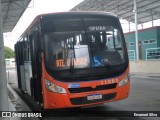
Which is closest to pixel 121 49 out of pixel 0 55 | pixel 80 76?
pixel 80 76

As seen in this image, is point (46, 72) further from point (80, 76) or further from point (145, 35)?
point (145, 35)

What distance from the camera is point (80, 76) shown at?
26.6ft

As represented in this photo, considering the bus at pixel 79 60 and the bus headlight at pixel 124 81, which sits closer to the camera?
the bus at pixel 79 60

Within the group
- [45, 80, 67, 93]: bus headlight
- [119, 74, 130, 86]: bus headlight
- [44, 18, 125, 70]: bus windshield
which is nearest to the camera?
[45, 80, 67, 93]: bus headlight

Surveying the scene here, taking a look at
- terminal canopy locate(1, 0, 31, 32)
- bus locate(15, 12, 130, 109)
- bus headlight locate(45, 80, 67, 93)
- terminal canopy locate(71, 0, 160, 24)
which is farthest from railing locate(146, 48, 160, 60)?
bus headlight locate(45, 80, 67, 93)

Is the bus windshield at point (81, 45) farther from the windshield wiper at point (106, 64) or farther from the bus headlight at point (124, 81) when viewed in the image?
the bus headlight at point (124, 81)

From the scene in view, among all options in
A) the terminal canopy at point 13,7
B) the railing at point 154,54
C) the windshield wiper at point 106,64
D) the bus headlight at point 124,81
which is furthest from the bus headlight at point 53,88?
the railing at point 154,54

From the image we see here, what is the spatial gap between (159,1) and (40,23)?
3048cm

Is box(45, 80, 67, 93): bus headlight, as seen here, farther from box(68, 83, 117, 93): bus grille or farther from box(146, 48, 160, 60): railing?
box(146, 48, 160, 60): railing

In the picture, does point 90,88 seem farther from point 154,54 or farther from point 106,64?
point 154,54

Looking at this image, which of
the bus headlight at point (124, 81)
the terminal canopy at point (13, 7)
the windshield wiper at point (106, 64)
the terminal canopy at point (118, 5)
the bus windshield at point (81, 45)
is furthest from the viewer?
the terminal canopy at point (118, 5)

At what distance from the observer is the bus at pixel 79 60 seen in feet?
26.4

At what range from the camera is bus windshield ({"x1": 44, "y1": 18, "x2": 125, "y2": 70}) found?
822 cm

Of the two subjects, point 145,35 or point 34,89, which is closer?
point 34,89
